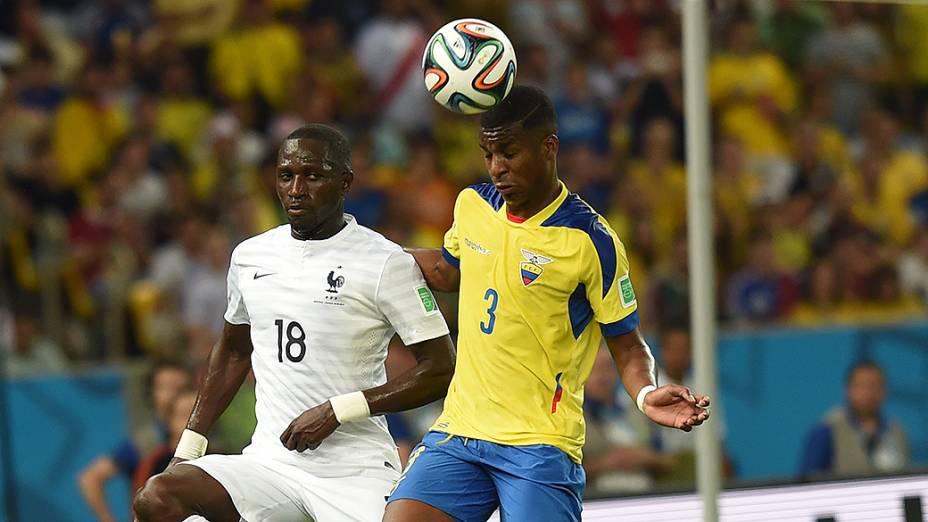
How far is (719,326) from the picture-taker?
10992 mm

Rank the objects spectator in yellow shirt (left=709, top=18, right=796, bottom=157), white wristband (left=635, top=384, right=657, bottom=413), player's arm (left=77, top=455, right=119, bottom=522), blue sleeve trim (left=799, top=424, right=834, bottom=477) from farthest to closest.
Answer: spectator in yellow shirt (left=709, top=18, right=796, bottom=157) < blue sleeve trim (left=799, top=424, right=834, bottom=477) < player's arm (left=77, top=455, right=119, bottom=522) < white wristband (left=635, top=384, right=657, bottom=413)

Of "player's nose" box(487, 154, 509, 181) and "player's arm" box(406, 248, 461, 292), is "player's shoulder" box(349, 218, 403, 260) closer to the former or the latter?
"player's arm" box(406, 248, 461, 292)

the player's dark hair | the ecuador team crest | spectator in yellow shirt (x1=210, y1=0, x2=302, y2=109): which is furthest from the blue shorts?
spectator in yellow shirt (x1=210, y1=0, x2=302, y2=109)

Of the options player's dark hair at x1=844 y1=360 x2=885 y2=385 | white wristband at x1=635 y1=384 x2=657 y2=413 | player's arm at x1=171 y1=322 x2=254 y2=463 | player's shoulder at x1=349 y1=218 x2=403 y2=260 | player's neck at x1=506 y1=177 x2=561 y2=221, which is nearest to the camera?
white wristband at x1=635 y1=384 x2=657 y2=413

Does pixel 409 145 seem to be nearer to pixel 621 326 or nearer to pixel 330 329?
pixel 330 329

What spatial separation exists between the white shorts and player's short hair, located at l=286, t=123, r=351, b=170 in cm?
111

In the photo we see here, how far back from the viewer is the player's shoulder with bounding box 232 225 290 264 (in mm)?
5891

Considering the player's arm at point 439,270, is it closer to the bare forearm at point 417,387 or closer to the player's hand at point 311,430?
the bare forearm at point 417,387

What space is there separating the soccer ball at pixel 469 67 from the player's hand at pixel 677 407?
45.9 inches

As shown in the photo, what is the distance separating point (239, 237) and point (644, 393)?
5958 mm

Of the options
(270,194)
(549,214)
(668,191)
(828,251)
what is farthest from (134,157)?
(549,214)

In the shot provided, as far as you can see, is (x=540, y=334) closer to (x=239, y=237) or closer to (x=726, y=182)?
(x=239, y=237)

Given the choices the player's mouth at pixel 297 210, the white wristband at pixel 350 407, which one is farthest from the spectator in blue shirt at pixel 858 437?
the player's mouth at pixel 297 210

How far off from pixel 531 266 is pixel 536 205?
0.76 feet
